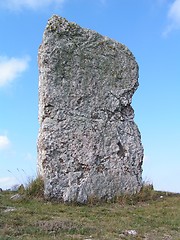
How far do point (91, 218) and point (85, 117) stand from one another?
4.33 meters

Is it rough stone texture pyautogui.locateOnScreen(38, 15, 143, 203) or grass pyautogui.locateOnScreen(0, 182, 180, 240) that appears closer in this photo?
grass pyautogui.locateOnScreen(0, 182, 180, 240)

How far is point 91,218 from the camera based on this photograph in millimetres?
10797

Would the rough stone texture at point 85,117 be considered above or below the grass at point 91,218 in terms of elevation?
above

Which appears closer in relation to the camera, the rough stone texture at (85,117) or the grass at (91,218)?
the grass at (91,218)

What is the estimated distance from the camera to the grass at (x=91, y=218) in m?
8.74

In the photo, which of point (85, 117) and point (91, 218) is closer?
point (91, 218)

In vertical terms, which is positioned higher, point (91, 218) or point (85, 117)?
point (85, 117)

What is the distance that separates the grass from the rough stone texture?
0.61 metres

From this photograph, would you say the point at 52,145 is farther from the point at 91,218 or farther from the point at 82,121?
the point at 91,218

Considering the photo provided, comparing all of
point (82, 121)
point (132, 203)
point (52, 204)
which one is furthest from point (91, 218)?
point (82, 121)

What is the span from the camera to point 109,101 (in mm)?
14672

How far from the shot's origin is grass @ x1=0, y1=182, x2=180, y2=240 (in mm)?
8741

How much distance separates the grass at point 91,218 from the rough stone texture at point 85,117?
61 cm

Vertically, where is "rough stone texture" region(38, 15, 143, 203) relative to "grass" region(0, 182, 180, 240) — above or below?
above
